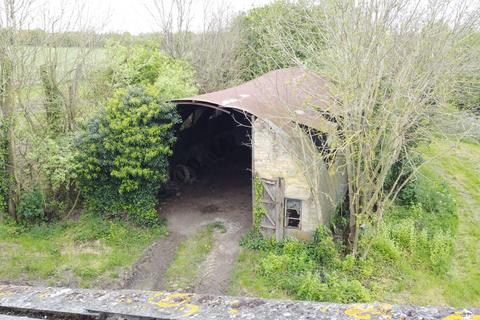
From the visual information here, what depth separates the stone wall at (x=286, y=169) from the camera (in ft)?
42.5

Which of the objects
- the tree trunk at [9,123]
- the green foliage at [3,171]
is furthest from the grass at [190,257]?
the green foliage at [3,171]

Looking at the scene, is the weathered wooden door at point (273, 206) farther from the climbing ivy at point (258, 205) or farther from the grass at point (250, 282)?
the grass at point (250, 282)

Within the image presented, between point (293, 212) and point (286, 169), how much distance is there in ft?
4.78

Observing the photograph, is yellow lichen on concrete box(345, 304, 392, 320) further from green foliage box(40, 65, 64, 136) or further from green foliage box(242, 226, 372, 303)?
green foliage box(40, 65, 64, 136)

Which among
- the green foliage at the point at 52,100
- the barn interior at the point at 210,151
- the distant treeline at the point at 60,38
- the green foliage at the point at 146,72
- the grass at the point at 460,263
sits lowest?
the grass at the point at 460,263

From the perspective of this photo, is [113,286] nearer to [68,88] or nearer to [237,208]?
[237,208]

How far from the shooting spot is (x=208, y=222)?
1554 cm

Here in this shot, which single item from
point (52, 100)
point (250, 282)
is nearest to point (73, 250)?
point (52, 100)

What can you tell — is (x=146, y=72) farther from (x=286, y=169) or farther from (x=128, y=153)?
(x=286, y=169)

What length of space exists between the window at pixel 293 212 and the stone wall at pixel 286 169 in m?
0.15

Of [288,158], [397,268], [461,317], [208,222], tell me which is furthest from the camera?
[208,222]

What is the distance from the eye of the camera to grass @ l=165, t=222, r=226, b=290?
1229 cm

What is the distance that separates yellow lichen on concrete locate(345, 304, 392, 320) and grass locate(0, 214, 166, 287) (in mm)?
9757

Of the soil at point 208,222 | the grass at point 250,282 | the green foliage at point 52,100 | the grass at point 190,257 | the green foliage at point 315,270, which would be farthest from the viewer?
the green foliage at point 52,100
